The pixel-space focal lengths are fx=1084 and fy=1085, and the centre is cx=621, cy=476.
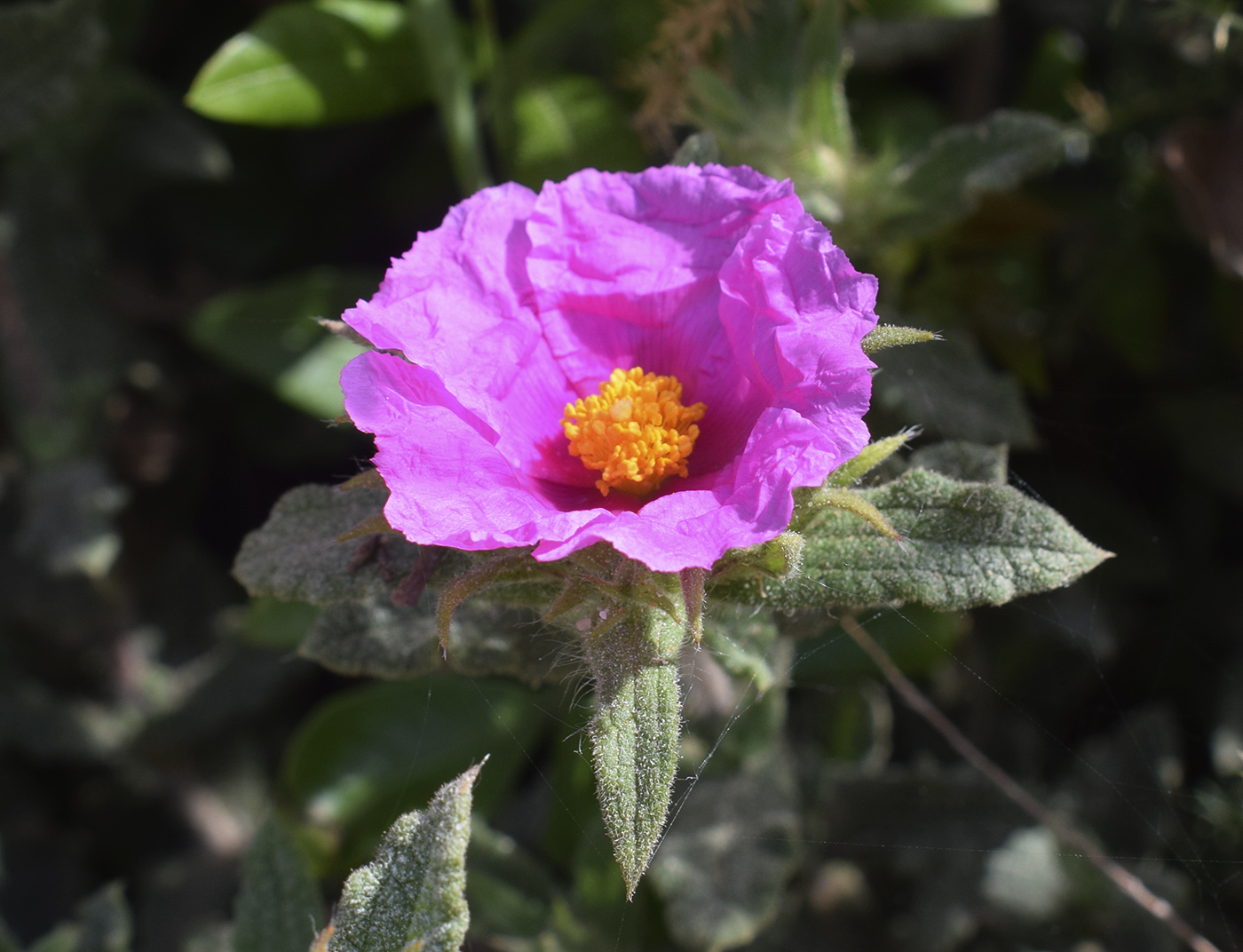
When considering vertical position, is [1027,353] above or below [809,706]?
above

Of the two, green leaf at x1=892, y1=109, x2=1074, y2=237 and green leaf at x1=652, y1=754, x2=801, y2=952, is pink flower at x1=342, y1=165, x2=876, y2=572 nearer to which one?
green leaf at x1=892, y1=109, x2=1074, y2=237

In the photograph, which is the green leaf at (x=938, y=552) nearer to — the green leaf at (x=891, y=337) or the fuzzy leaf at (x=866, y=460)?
the fuzzy leaf at (x=866, y=460)

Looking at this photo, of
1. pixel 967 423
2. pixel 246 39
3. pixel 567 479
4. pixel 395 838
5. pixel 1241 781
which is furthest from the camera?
pixel 1241 781

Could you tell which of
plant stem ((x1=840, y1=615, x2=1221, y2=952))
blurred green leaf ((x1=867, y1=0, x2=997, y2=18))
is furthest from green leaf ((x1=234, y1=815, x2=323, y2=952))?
blurred green leaf ((x1=867, y1=0, x2=997, y2=18))

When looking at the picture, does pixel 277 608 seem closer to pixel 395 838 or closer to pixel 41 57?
pixel 395 838

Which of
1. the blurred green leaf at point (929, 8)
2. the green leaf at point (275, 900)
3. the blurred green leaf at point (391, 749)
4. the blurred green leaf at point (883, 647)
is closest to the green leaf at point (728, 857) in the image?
the blurred green leaf at point (883, 647)

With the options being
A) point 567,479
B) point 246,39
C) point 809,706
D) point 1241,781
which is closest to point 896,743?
point 809,706
